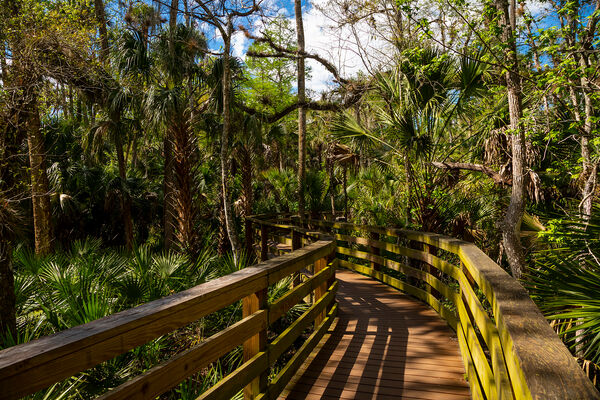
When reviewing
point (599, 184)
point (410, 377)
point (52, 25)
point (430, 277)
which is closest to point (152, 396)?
point (410, 377)

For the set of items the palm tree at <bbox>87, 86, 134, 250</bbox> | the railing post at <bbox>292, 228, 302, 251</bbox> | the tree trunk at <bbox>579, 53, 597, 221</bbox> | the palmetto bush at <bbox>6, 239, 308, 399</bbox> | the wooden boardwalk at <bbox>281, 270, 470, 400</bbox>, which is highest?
the palm tree at <bbox>87, 86, 134, 250</bbox>

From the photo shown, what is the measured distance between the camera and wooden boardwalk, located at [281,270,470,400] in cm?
294

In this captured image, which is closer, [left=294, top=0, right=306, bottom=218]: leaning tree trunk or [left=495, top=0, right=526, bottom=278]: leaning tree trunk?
[left=495, top=0, right=526, bottom=278]: leaning tree trunk

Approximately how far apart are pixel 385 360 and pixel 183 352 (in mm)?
2402

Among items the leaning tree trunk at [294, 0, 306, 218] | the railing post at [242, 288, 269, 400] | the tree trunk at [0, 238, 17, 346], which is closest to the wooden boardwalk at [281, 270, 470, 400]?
the railing post at [242, 288, 269, 400]

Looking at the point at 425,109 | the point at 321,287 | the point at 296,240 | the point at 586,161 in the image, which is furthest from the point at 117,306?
the point at 586,161

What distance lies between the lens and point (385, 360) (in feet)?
11.7

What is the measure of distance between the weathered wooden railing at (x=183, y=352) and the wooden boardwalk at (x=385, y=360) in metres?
0.25

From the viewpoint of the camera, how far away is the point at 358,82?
40.3ft

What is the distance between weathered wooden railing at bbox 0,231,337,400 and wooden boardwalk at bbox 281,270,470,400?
0.25 meters

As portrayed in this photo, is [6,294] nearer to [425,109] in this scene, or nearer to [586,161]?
[425,109]

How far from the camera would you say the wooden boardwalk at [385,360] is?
9.65 ft

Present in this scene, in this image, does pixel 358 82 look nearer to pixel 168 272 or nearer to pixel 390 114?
pixel 390 114

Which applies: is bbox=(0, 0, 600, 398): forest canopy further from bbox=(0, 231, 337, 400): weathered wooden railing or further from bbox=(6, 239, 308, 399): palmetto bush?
bbox=(0, 231, 337, 400): weathered wooden railing
